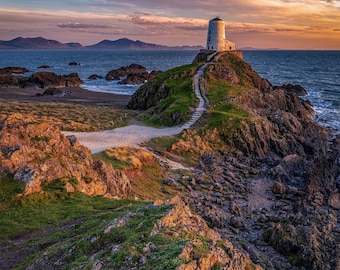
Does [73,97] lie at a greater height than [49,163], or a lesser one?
lesser

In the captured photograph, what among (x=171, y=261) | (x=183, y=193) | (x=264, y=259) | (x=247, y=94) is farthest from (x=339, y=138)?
(x=171, y=261)

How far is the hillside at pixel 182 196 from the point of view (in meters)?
13.9

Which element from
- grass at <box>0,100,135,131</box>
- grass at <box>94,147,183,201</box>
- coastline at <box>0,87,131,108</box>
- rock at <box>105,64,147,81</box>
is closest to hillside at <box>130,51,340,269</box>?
grass at <box>94,147,183,201</box>

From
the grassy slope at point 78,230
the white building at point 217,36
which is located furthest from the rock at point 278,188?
the white building at point 217,36

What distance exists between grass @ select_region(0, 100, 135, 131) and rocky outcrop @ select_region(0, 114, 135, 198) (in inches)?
701

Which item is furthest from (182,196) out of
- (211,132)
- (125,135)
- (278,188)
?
(211,132)

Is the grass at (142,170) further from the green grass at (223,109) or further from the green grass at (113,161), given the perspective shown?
the green grass at (223,109)

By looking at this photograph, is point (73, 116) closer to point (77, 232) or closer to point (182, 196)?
point (182, 196)

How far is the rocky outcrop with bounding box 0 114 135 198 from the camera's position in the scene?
22016 millimetres

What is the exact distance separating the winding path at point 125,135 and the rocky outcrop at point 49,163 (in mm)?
8744

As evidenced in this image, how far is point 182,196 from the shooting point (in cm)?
3002

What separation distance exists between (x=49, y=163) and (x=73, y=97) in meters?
66.4

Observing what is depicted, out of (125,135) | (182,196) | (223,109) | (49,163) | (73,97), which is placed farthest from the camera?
(73,97)

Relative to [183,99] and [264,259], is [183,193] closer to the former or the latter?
[264,259]
